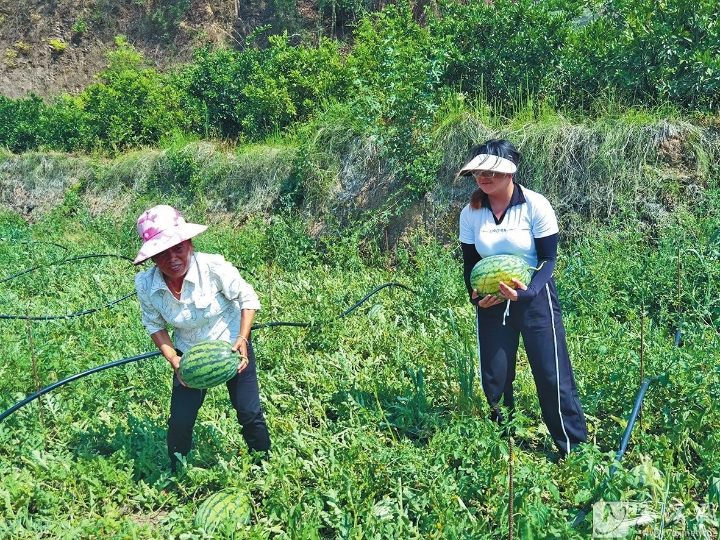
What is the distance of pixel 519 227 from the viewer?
11.9 feet

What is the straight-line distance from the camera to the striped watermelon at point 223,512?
3234mm

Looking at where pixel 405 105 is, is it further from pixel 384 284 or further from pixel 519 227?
pixel 519 227

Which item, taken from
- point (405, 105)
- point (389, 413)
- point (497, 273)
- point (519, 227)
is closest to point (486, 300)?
point (497, 273)

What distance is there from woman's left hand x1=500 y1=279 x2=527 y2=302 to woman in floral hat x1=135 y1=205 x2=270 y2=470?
4.59 ft

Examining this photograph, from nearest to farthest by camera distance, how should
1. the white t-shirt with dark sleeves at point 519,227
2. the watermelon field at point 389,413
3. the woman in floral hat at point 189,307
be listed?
the watermelon field at point 389,413
the woman in floral hat at point 189,307
the white t-shirt with dark sleeves at point 519,227

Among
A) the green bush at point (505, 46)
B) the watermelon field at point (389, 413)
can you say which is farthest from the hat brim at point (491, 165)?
the green bush at point (505, 46)

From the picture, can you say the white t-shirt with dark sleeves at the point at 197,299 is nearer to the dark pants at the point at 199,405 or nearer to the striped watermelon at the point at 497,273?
the dark pants at the point at 199,405

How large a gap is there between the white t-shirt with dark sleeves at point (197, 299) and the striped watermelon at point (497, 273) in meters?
1.27

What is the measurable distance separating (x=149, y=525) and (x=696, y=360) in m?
3.37

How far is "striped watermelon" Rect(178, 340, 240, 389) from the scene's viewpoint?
11.0ft

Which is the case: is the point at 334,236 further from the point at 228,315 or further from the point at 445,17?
Answer: the point at 228,315

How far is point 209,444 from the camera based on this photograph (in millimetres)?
4062

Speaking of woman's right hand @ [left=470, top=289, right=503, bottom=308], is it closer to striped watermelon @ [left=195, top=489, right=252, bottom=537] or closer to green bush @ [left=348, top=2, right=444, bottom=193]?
striped watermelon @ [left=195, top=489, right=252, bottom=537]

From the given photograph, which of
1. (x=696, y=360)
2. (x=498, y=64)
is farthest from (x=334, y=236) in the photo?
(x=696, y=360)
